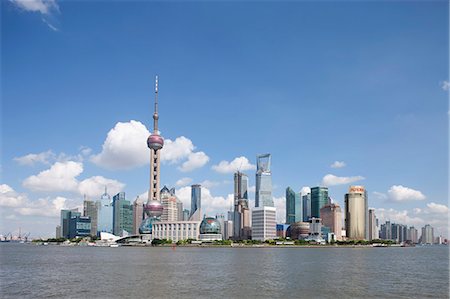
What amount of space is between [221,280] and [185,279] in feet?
19.4

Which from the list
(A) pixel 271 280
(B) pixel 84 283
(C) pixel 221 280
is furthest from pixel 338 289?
(B) pixel 84 283

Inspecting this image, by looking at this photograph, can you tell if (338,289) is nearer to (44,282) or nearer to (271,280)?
(271,280)

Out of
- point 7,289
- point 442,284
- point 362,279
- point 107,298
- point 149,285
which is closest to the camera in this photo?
point 107,298

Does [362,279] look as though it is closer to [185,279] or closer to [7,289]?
[185,279]

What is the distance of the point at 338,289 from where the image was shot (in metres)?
65.6

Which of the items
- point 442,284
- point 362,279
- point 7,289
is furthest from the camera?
point 362,279

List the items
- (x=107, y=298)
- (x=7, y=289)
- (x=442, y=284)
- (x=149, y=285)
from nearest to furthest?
(x=107, y=298), (x=7, y=289), (x=149, y=285), (x=442, y=284)

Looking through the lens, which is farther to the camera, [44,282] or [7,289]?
[44,282]

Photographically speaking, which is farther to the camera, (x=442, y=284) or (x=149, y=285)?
(x=442, y=284)

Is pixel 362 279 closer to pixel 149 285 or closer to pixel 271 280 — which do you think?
pixel 271 280

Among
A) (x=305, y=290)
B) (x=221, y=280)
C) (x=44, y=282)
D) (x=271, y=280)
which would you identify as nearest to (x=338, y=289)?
(x=305, y=290)

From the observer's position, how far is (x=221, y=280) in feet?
247

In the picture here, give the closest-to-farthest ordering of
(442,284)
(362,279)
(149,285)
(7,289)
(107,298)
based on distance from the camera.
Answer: (107,298), (7,289), (149,285), (442,284), (362,279)

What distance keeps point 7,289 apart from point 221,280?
31.5m
